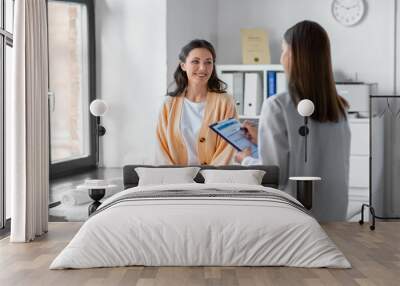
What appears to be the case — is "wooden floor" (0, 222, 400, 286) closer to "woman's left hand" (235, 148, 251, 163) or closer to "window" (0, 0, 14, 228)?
"window" (0, 0, 14, 228)

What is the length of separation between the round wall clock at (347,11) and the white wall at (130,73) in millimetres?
1724

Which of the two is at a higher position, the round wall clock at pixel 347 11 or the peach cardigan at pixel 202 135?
the round wall clock at pixel 347 11

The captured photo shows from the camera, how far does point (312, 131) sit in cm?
688

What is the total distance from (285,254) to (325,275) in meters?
0.37

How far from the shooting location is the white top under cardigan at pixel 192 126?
6.89 meters

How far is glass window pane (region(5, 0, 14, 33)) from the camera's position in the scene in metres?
6.46

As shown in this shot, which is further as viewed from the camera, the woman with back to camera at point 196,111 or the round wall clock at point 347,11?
the round wall clock at point 347,11

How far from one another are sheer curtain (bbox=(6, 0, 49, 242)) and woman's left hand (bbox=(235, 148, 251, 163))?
175 cm

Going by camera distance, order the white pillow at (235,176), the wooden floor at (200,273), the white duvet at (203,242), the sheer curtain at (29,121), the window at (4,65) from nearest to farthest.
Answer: the wooden floor at (200,273) → the white duvet at (203,242) → the sheer curtain at (29,121) → the window at (4,65) → the white pillow at (235,176)

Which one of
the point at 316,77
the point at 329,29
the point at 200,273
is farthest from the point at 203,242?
the point at 329,29

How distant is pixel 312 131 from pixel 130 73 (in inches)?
71.6

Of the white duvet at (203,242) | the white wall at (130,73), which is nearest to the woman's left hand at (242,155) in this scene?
the white wall at (130,73)

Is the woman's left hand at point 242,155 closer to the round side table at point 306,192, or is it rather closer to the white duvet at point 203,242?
the round side table at point 306,192

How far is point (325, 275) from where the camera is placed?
4.57 metres
